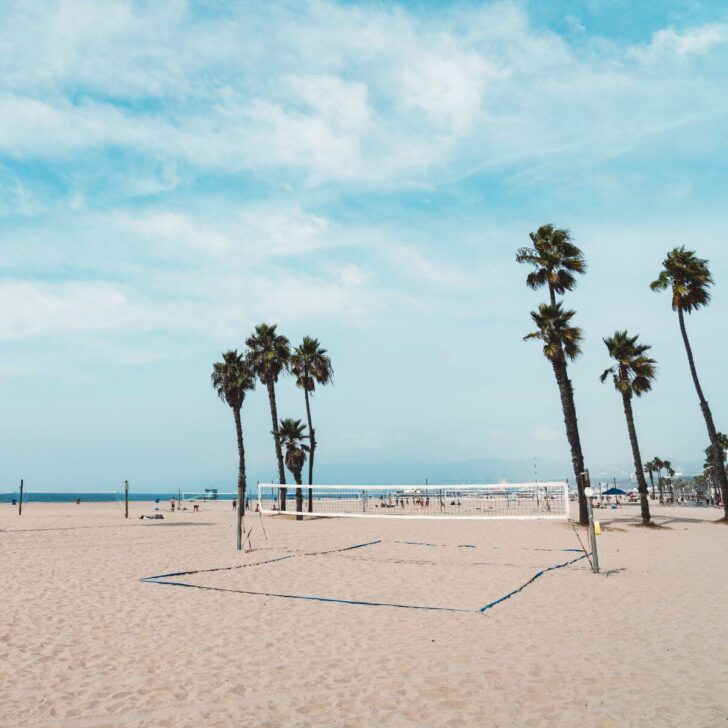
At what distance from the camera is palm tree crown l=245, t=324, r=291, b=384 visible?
130 feet

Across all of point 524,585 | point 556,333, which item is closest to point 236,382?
point 556,333

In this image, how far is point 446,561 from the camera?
15773 millimetres

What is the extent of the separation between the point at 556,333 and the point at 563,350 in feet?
2.82

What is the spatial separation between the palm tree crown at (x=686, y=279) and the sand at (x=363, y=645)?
18614 millimetres

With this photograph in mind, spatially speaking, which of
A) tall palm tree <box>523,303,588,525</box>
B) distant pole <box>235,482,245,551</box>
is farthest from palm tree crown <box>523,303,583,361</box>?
distant pole <box>235,482,245,551</box>

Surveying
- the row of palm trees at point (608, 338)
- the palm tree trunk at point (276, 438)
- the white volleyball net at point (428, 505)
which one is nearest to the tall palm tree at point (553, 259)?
the row of palm trees at point (608, 338)

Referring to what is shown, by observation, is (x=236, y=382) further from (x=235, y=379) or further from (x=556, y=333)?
(x=556, y=333)

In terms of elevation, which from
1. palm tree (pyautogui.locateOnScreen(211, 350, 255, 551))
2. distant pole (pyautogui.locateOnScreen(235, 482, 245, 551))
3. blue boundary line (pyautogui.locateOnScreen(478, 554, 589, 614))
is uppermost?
palm tree (pyautogui.locateOnScreen(211, 350, 255, 551))

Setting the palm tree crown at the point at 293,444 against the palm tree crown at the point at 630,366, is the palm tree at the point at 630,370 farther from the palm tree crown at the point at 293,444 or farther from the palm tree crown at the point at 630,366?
the palm tree crown at the point at 293,444

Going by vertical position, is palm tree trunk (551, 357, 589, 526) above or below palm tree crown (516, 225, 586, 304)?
below

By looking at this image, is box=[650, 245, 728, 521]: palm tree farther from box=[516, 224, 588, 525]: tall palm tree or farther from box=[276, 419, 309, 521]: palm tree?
box=[276, 419, 309, 521]: palm tree

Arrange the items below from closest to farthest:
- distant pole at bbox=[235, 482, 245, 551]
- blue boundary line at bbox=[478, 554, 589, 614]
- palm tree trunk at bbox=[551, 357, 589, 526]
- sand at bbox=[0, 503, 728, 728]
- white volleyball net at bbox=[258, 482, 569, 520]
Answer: sand at bbox=[0, 503, 728, 728]
blue boundary line at bbox=[478, 554, 589, 614]
white volleyball net at bbox=[258, 482, 569, 520]
distant pole at bbox=[235, 482, 245, 551]
palm tree trunk at bbox=[551, 357, 589, 526]

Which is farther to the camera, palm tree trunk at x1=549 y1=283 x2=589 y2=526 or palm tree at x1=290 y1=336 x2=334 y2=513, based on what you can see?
palm tree at x1=290 y1=336 x2=334 y2=513

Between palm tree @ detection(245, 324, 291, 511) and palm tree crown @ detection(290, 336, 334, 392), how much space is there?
85cm
